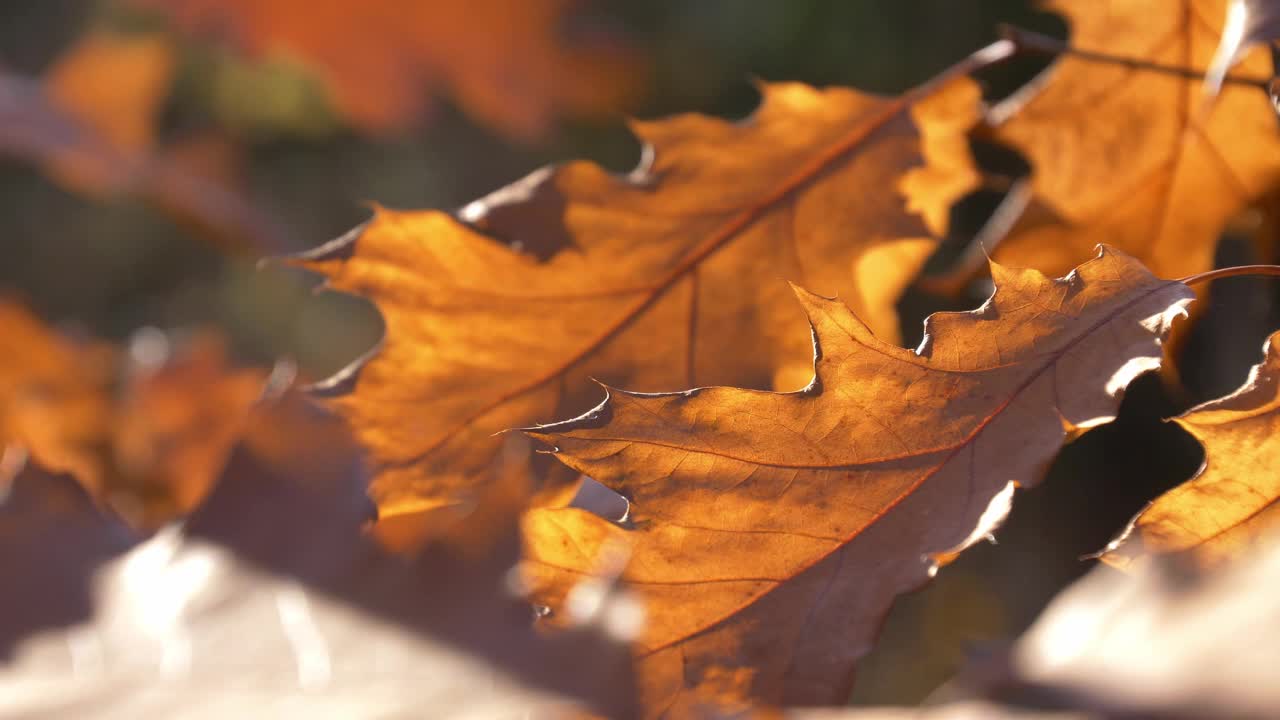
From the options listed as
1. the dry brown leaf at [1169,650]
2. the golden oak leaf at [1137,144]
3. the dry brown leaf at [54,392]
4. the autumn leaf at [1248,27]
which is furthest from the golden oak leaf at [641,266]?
the dry brown leaf at [54,392]

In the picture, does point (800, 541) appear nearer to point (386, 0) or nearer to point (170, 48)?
point (386, 0)

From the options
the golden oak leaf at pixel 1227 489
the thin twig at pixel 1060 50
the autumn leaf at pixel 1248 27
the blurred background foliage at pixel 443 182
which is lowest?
the blurred background foliage at pixel 443 182

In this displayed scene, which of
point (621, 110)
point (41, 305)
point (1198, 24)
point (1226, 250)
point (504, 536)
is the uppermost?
point (1198, 24)

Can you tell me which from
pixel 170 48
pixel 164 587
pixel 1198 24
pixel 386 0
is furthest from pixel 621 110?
pixel 164 587

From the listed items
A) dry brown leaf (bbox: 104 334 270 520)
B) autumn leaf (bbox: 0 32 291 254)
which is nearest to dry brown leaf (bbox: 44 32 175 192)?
autumn leaf (bbox: 0 32 291 254)

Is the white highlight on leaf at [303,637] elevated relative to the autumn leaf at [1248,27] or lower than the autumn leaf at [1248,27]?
lower

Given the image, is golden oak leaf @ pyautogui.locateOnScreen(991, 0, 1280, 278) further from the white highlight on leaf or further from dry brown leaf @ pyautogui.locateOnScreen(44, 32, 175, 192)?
dry brown leaf @ pyautogui.locateOnScreen(44, 32, 175, 192)

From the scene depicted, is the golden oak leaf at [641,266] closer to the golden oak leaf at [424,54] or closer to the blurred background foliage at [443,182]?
the blurred background foliage at [443,182]
